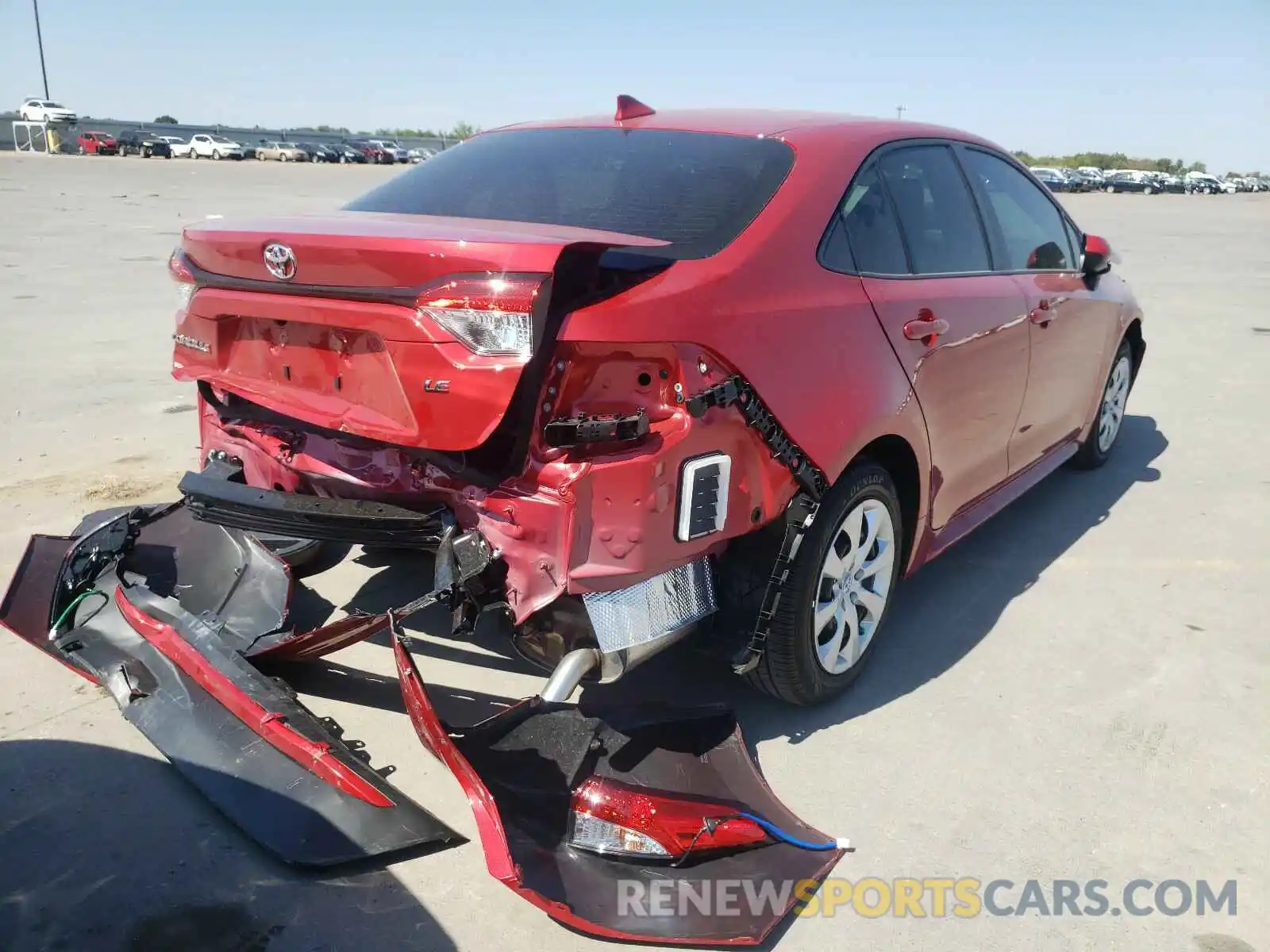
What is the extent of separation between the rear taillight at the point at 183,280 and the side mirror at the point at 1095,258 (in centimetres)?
401

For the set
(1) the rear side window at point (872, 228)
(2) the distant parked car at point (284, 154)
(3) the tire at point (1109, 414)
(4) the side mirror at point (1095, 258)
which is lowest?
(2) the distant parked car at point (284, 154)

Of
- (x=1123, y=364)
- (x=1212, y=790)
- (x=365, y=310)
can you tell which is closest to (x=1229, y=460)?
(x=1123, y=364)

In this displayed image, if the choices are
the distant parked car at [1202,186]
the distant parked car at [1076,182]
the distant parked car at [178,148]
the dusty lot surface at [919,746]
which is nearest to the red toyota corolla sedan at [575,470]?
the dusty lot surface at [919,746]

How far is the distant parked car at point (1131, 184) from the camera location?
206ft

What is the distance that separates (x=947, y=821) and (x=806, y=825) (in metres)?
0.47

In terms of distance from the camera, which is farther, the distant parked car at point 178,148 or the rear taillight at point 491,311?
the distant parked car at point 178,148

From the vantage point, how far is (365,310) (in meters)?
2.57

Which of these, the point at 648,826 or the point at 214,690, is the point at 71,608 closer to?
the point at 214,690

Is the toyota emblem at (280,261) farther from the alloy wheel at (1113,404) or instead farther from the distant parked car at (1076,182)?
the distant parked car at (1076,182)

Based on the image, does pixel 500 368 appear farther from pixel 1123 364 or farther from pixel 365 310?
pixel 1123 364

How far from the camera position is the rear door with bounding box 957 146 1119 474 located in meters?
4.15

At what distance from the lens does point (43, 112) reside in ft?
200

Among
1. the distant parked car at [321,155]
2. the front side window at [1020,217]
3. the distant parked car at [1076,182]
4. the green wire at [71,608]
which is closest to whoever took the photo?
the green wire at [71,608]

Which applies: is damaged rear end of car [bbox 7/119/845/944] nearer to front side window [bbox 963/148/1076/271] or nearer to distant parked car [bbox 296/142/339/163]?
front side window [bbox 963/148/1076/271]
